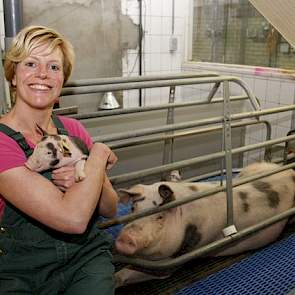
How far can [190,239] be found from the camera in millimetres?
2219

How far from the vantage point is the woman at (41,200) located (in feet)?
3.93

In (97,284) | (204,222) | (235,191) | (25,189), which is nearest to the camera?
(25,189)

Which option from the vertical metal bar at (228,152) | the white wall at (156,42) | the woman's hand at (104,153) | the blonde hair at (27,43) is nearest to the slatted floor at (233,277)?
the vertical metal bar at (228,152)

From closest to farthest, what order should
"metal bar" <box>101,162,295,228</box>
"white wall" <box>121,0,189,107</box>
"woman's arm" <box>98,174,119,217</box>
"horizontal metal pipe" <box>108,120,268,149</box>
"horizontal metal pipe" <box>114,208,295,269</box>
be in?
1. "woman's arm" <box>98,174,119,217</box>
2. "metal bar" <box>101,162,295,228</box>
3. "horizontal metal pipe" <box>114,208,295,269</box>
4. "horizontal metal pipe" <box>108,120,268,149</box>
5. "white wall" <box>121,0,189,107</box>

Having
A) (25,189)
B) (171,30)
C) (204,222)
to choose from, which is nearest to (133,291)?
(204,222)

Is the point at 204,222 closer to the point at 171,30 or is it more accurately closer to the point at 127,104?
the point at 127,104

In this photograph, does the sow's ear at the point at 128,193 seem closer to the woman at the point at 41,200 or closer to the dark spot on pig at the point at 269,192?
the woman at the point at 41,200

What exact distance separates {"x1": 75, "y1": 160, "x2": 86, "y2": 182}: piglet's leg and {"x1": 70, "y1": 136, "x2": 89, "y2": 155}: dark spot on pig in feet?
0.21

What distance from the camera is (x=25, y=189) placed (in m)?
1.19

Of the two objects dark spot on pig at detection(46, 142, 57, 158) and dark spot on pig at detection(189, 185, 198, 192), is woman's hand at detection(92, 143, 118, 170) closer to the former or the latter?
dark spot on pig at detection(46, 142, 57, 158)

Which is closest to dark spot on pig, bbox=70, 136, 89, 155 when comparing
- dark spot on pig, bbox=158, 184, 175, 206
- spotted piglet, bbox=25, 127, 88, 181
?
spotted piglet, bbox=25, 127, 88, 181

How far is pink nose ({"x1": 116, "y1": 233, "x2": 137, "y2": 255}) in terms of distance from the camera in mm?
→ 1981

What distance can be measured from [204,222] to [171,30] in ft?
10.0

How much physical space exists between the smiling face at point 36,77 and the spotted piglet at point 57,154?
105mm
